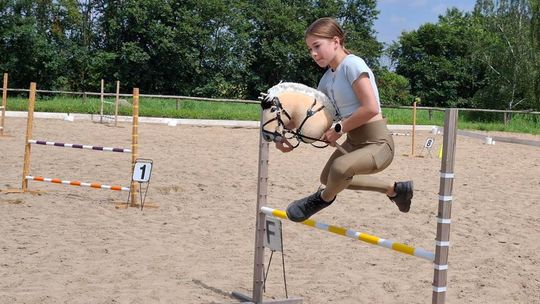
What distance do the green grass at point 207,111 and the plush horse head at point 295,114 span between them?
19593mm

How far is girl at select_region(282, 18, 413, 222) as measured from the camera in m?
3.38

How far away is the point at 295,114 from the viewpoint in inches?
134

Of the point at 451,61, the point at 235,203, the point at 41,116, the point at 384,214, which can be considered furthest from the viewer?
the point at 451,61

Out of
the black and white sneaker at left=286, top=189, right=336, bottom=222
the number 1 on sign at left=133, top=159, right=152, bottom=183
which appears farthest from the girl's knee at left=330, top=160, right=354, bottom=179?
the number 1 on sign at left=133, top=159, right=152, bottom=183

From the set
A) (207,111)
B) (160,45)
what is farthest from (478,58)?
(207,111)

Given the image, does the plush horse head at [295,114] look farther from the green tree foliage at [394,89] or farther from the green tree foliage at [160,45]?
the green tree foliage at [394,89]

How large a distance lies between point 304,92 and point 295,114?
0.12 metres

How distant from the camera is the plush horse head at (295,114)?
338cm

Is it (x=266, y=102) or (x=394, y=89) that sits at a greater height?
(x=394, y=89)

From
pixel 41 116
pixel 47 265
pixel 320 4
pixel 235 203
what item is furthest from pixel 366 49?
pixel 47 265

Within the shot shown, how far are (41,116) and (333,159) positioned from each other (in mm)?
20545

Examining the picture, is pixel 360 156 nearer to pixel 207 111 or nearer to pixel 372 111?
pixel 372 111

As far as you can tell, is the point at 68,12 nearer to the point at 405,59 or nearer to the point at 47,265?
the point at 405,59

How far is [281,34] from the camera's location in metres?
45.1
